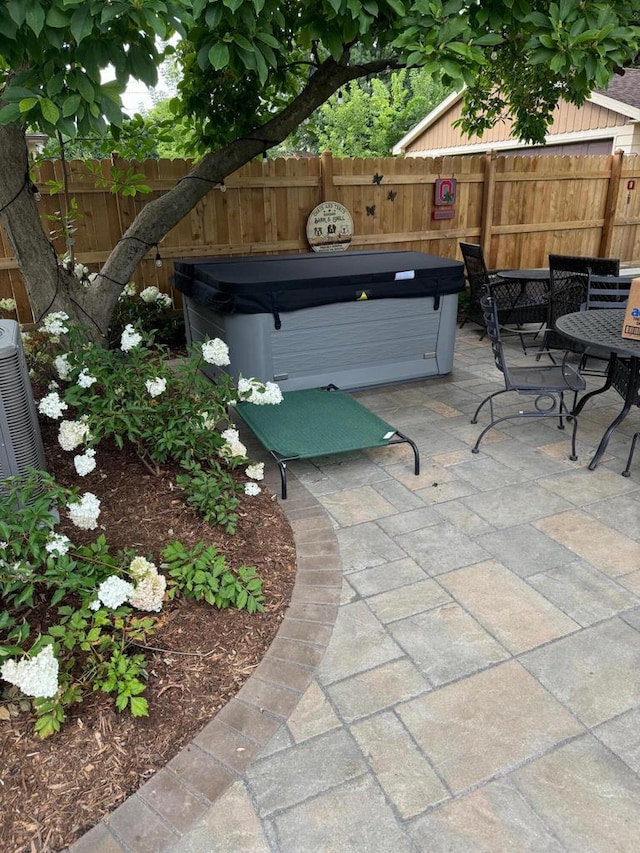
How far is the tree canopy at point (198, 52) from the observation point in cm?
202

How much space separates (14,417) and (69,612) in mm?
879

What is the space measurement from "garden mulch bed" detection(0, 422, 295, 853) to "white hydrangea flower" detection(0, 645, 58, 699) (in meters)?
0.21

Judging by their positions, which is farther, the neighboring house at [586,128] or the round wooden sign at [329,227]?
the neighboring house at [586,128]

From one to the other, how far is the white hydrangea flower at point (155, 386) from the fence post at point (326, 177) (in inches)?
177

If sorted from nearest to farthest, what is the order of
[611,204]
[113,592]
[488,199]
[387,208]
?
[113,592], [387,208], [488,199], [611,204]

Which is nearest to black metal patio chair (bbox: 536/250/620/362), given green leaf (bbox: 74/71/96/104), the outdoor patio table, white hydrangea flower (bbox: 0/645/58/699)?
the outdoor patio table

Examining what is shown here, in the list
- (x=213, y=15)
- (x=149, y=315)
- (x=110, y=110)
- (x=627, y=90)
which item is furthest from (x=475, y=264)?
(x=627, y=90)

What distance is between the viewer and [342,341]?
4.75 meters

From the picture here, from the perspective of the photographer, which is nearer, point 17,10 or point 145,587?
point 17,10

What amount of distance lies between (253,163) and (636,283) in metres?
4.36

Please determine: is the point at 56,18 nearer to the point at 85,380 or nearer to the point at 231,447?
the point at 85,380

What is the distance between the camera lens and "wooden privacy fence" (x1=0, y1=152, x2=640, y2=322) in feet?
19.0

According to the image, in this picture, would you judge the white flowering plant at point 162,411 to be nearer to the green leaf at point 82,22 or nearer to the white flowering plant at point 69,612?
the white flowering plant at point 69,612

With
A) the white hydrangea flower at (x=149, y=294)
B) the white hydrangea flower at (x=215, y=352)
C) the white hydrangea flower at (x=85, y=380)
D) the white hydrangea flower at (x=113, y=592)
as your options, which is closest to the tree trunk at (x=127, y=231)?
the white hydrangea flower at (x=85, y=380)
